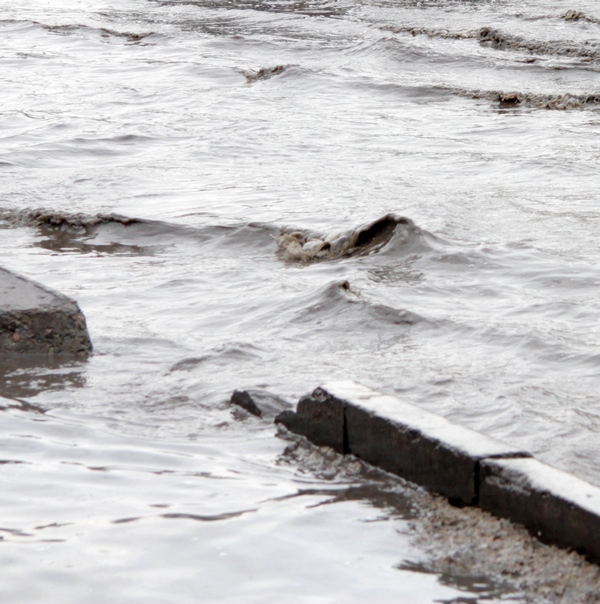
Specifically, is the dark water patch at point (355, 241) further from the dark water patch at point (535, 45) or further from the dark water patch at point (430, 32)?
the dark water patch at point (430, 32)

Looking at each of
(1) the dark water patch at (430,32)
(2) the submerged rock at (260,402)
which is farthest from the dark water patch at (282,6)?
(2) the submerged rock at (260,402)

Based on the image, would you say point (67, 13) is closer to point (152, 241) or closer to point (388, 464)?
point (152, 241)

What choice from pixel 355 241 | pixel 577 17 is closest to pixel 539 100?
pixel 577 17

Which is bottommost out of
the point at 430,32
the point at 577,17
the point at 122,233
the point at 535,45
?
the point at 122,233

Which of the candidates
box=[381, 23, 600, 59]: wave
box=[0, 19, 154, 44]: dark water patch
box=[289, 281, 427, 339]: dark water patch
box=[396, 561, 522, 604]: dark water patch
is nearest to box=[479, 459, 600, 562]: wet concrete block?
box=[396, 561, 522, 604]: dark water patch

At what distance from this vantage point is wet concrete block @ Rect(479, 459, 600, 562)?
2.85 metres

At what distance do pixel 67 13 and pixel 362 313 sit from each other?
55.6ft

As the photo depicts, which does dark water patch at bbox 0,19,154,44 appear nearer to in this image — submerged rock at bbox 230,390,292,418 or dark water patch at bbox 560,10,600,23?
dark water patch at bbox 560,10,600,23

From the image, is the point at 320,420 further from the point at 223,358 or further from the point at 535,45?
the point at 535,45

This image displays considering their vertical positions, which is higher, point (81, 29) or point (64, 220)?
point (81, 29)

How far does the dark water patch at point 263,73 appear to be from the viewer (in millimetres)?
13211

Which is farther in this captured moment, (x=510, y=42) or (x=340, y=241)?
(x=510, y=42)

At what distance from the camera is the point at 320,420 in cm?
374

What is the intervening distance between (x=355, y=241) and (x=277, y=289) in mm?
981
